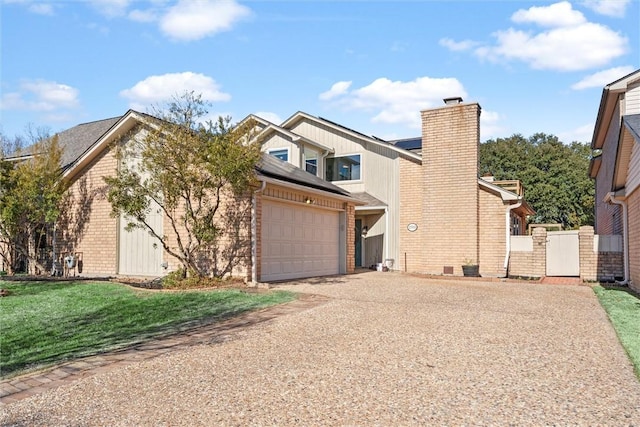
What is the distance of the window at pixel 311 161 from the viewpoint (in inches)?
788

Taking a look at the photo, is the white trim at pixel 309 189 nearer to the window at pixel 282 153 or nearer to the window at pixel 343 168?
the window at pixel 343 168

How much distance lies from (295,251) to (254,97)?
15.5 ft

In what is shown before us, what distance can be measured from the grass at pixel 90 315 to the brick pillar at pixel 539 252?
980 centimetres

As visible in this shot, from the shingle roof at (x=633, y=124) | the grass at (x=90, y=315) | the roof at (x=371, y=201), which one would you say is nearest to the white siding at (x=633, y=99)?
the shingle roof at (x=633, y=124)

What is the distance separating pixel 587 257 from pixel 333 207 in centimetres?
812

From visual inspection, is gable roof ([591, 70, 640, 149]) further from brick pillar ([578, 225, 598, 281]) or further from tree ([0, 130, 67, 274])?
tree ([0, 130, 67, 274])

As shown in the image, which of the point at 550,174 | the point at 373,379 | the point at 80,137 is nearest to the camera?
the point at 373,379

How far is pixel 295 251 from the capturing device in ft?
45.9

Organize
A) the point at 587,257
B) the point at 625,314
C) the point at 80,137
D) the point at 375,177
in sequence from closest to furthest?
the point at 625,314 → the point at 587,257 → the point at 375,177 → the point at 80,137

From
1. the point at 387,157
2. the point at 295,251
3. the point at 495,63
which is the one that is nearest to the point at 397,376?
the point at 295,251

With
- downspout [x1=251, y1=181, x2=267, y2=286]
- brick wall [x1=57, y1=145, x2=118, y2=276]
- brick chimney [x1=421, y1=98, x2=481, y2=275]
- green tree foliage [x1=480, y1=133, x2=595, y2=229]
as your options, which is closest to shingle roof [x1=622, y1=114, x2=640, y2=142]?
brick chimney [x1=421, y1=98, x2=481, y2=275]

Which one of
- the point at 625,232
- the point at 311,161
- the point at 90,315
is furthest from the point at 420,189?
the point at 90,315

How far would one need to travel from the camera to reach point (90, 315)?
26.3 ft

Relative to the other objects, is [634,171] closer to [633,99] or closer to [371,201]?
[633,99]
